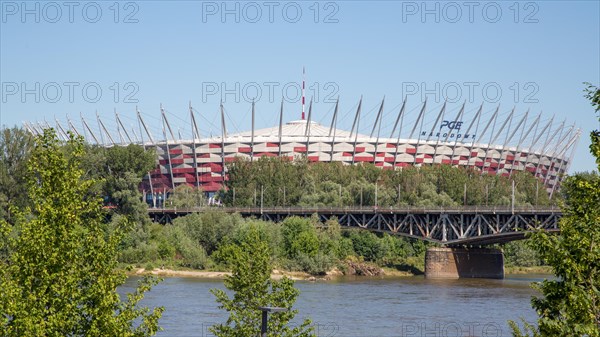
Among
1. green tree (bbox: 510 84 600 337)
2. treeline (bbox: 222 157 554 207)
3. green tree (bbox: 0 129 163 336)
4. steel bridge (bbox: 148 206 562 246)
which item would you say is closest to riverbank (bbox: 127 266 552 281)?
steel bridge (bbox: 148 206 562 246)

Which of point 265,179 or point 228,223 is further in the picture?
point 265,179

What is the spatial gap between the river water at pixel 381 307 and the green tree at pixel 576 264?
91.8 feet

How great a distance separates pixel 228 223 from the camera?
96.0 meters

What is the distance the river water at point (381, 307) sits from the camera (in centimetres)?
4897

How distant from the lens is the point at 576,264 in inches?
688

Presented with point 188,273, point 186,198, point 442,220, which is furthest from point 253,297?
point 186,198

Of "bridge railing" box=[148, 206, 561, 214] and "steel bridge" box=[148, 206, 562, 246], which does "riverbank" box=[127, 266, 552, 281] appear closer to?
"steel bridge" box=[148, 206, 562, 246]

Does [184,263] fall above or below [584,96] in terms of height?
below

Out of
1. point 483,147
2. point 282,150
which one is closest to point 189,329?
point 282,150

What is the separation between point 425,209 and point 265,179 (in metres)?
33.0

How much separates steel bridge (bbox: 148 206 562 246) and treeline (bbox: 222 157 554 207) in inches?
348

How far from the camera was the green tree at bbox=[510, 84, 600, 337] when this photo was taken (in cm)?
1694

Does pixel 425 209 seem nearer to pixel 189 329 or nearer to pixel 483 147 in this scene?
pixel 189 329

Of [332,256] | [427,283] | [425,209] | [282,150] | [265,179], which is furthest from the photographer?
[282,150]
